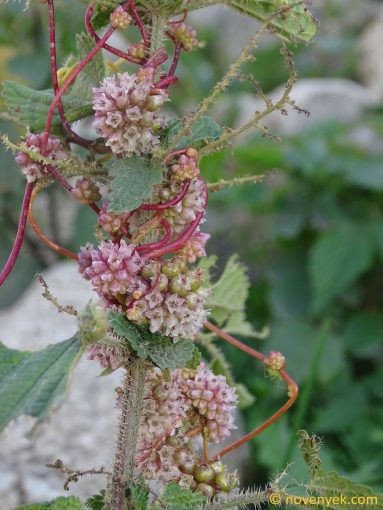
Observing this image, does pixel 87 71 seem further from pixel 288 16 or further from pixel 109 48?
pixel 288 16

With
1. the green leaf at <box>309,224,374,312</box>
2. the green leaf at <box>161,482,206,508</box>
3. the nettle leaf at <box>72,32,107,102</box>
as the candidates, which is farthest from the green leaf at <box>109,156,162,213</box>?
the green leaf at <box>309,224,374,312</box>

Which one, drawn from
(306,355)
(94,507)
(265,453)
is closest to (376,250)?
(306,355)

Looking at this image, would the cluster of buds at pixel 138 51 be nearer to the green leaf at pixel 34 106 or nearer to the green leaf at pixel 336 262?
the green leaf at pixel 34 106

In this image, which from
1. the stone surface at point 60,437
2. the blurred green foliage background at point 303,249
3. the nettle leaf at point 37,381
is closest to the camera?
the nettle leaf at point 37,381

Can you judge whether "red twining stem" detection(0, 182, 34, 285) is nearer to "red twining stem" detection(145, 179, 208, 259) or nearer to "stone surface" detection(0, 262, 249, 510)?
"red twining stem" detection(145, 179, 208, 259)

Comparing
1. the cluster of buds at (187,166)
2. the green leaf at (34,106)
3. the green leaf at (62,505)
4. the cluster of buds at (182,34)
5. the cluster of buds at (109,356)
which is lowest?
the green leaf at (62,505)

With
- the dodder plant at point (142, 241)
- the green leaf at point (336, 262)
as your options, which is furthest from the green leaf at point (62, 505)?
the green leaf at point (336, 262)
